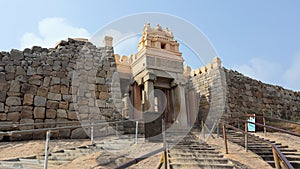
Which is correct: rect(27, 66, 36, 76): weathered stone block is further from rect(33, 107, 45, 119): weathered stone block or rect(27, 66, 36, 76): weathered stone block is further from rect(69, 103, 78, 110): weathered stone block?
rect(69, 103, 78, 110): weathered stone block

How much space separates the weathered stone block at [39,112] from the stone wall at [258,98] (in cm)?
872

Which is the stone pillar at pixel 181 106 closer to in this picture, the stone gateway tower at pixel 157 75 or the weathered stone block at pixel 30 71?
the stone gateway tower at pixel 157 75

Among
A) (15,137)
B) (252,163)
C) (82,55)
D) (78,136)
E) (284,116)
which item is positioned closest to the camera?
(252,163)

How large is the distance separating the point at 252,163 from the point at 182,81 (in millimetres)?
7386

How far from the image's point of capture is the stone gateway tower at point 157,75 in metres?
10.7

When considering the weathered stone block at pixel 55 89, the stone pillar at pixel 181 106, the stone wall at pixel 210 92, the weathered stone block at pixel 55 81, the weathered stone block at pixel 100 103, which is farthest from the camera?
the stone wall at pixel 210 92

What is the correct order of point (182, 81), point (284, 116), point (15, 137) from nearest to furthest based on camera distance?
point (15, 137) → point (182, 81) → point (284, 116)

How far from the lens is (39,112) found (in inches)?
241

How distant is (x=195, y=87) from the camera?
13.3m

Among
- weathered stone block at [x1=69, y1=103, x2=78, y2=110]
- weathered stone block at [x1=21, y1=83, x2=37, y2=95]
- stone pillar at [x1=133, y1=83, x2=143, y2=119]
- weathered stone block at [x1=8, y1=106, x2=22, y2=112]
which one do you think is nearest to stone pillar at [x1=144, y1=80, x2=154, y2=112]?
stone pillar at [x1=133, y1=83, x2=143, y2=119]

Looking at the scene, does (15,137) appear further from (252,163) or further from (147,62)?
(147,62)

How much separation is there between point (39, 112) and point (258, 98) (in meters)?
11.2

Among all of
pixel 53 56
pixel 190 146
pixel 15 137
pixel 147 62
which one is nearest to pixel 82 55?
pixel 53 56

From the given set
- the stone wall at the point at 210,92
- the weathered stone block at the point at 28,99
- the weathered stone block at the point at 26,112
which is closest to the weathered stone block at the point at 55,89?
the weathered stone block at the point at 28,99
